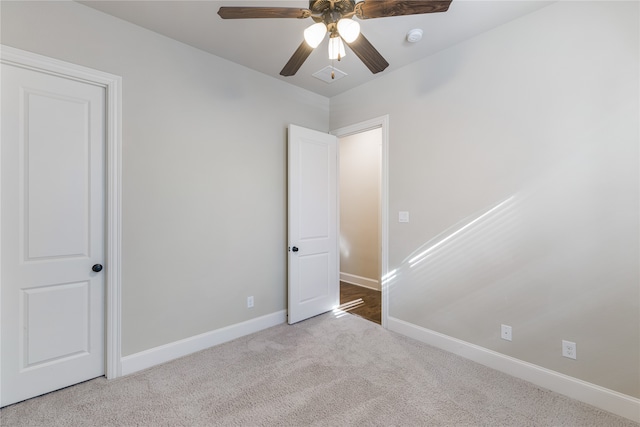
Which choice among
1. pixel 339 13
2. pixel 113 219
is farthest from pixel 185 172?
pixel 339 13

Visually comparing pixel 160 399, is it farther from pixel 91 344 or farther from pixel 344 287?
pixel 344 287

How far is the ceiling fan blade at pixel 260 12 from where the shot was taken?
4.81ft

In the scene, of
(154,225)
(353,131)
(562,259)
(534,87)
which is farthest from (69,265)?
(534,87)

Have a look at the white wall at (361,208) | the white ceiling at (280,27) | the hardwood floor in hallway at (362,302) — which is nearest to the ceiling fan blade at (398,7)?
the white ceiling at (280,27)

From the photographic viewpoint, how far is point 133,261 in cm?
225

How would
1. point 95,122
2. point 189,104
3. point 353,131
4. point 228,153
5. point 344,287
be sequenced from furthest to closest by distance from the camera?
point 344,287 → point 353,131 → point 228,153 → point 189,104 → point 95,122

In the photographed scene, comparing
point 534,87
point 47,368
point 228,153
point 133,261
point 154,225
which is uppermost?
point 534,87

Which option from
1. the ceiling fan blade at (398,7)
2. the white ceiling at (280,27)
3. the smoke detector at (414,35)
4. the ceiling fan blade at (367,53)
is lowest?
the ceiling fan blade at (367,53)

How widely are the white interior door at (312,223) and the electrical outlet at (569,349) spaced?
2.24 metres

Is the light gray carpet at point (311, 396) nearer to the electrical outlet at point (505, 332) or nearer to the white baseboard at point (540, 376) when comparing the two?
the white baseboard at point (540, 376)

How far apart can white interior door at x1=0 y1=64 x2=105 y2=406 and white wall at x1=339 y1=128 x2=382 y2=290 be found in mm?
3512

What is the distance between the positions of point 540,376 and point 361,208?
3.27 m

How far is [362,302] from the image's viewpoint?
157 inches

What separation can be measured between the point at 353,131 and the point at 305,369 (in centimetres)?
263
